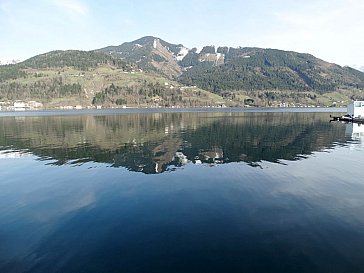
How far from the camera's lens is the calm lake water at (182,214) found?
2055cm

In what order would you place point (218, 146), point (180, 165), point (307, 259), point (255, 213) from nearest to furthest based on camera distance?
point (307, 259) < point (255, 213) < point (180, 165) < point (218, 146)

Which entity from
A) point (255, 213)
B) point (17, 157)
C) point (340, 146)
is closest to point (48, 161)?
point (17, 157)

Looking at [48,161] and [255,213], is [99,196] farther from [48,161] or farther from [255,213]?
[48,161]

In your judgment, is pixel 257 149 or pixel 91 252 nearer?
pixel 91 252

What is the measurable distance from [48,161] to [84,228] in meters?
35.4

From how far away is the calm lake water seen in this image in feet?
67.4

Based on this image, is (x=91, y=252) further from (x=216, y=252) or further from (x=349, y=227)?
(x=349, y=227)

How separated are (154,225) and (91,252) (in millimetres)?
6489

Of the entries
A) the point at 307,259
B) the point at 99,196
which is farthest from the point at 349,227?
the point at 99,196

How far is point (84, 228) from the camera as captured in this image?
2589 cm

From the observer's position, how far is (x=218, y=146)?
7325 centimetres

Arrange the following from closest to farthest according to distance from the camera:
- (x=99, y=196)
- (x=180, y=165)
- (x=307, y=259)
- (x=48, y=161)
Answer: (x=307, y=259) < (x=99, y=196) < (x=180, y=165) < (x=48, y=161)

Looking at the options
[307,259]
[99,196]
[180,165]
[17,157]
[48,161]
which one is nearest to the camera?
[307,259]

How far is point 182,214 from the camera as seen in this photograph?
28.7 metres
